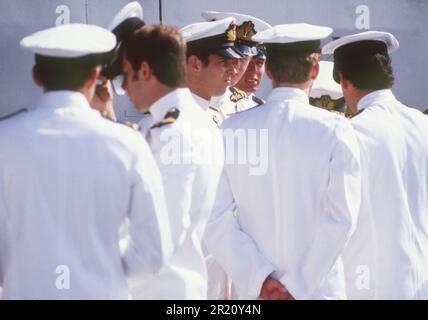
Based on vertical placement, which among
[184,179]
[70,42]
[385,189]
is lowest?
[385,189]

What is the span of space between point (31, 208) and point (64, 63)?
394mm

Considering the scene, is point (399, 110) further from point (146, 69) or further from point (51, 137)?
point (51, 137)

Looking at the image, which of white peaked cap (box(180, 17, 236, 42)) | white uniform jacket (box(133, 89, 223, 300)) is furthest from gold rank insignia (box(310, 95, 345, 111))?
white uniform jacket (box(133, 89, 223, 300))

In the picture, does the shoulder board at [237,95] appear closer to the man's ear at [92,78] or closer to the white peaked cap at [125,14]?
the white peaked cap at [125,14]

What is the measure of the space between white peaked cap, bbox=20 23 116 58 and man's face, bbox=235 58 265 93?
223 centimetres

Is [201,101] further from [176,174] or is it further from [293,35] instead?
[176,174]

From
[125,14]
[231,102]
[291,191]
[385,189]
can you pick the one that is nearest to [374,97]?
[385,189]

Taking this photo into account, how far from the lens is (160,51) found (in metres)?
2.97

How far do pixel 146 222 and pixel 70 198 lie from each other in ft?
0.70

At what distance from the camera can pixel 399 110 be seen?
379 cm

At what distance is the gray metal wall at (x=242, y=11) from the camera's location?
19.4 feet

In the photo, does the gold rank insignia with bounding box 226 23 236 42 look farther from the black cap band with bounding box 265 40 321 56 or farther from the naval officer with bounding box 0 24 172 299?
the naval officer with bounding box 0 24 172 299

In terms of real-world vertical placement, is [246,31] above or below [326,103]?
above
